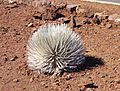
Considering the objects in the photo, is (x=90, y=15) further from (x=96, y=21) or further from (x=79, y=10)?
(x=79, y=10)

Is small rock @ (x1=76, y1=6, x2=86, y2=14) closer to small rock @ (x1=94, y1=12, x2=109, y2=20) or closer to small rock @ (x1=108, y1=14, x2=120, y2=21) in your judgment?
small rock @ (x1=94, y1=12, x2=109, y2=20)

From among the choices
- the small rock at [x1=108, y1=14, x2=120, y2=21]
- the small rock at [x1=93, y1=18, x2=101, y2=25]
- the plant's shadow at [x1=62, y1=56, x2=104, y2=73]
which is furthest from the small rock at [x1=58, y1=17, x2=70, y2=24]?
the plant's shadow at [x1=62, y1=56, x2=104, y2=73]

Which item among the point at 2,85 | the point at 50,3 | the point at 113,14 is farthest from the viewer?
the point at 50,3

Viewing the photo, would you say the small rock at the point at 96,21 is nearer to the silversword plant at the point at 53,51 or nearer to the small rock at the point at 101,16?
the small rock at the point at 101,16

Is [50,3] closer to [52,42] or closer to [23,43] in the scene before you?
[23,43]

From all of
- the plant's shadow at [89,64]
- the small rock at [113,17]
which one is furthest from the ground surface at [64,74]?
the small rock at [113,17]

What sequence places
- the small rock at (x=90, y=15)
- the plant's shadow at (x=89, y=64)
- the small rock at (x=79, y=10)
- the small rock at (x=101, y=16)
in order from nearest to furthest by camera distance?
the plant's shadow at (x=89, y=64), the small rock at (x=101, y=16), the small rock at (x=90, y=15), the small rock at (x=79, y=10)

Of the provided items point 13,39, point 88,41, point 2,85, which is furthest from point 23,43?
point 2,85

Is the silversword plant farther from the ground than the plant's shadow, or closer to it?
farther from the ground
